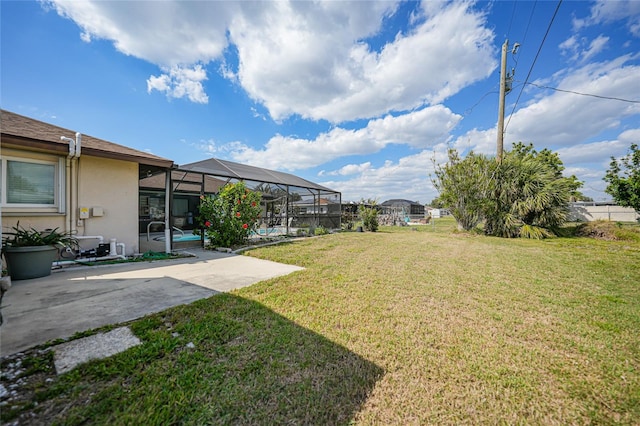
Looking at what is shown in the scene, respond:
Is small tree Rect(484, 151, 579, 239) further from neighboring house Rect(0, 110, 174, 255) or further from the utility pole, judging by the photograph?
neighboring house Rect(0, 110, 174, 255)

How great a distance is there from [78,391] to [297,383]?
1354 mm

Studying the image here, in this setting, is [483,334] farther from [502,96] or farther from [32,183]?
[502,96]

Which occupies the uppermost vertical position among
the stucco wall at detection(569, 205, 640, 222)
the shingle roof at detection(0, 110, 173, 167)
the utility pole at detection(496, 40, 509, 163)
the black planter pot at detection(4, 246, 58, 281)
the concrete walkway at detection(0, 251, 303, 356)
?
the utility pole at detection(496, 40, 509, 163)

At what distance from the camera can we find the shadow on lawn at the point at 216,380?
4.37 ft

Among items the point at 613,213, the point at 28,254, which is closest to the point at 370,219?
the point at 28,254

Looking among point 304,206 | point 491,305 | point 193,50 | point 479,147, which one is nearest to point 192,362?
point 491,305

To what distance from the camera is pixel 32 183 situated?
437 cm

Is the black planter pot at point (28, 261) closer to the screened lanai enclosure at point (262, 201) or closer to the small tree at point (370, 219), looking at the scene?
the screened lanai enclosure at point (262, 201)

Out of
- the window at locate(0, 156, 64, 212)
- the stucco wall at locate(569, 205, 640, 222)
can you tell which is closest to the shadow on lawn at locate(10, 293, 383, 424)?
the window at locate(0, 156, 64, 212)

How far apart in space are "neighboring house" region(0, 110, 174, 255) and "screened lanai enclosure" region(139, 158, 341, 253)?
99.8 inches

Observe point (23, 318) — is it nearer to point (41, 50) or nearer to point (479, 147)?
point (41, 50)

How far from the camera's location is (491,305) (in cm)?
301

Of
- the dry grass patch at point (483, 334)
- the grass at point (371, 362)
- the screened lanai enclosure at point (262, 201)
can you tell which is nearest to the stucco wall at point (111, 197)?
the screened lanai enclosure at point (262, 201)

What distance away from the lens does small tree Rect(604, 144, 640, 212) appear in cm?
1057
